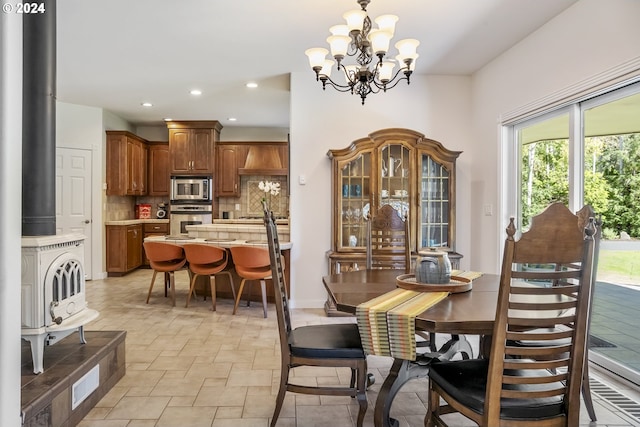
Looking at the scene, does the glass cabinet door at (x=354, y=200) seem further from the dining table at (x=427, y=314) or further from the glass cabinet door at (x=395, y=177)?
the dining table at (x=427, y=314)

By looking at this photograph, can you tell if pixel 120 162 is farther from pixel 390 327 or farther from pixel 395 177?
pixel 390 327

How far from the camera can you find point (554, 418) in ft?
4.87

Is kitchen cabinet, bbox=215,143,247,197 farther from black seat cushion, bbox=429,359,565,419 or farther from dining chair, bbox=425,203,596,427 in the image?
dining chair, bbox=425,203,596,427

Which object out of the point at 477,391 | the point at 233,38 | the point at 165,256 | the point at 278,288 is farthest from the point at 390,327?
the point at 165,256

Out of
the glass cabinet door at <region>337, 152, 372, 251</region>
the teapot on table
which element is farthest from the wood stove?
the glass cabinet door at <region>337, 152, 372, 251</region>

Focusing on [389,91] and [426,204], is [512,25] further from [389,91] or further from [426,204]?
[426,204]

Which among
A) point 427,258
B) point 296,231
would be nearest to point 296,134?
point 296,231

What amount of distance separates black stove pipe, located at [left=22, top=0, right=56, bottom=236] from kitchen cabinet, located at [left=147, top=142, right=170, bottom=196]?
562cm

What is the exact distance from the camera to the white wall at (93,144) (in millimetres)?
6344

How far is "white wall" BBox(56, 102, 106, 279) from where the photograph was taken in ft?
20.8

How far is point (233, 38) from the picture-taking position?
12.2 feet

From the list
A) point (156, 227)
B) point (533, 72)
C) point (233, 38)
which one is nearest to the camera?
point (533, 72)

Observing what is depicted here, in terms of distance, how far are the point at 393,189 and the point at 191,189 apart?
162 inches

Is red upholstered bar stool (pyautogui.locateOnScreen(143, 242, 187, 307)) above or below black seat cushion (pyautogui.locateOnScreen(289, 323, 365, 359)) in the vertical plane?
above
